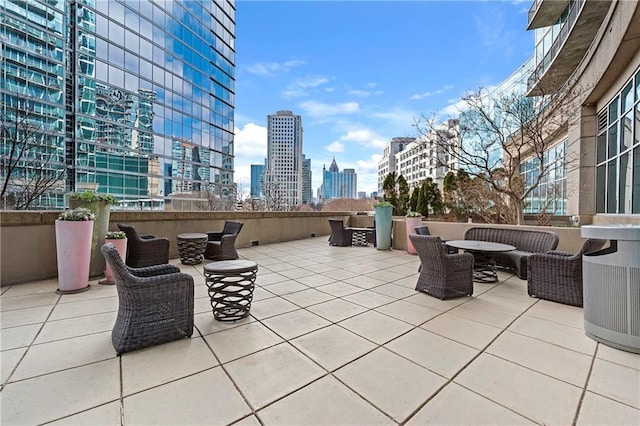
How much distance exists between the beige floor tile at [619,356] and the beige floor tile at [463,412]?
A: 132cm

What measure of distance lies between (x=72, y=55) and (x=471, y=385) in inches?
1009

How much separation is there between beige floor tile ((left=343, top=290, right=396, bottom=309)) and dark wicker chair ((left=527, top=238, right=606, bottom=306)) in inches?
76.6

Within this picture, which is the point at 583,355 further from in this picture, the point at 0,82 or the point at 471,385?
the point at 0,82

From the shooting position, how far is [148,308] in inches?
90.4

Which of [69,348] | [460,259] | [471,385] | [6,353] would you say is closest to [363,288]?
[460,259]

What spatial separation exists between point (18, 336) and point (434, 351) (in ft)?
11.9

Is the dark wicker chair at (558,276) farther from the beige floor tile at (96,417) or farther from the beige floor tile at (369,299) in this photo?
the beige floor tile at (96,417)

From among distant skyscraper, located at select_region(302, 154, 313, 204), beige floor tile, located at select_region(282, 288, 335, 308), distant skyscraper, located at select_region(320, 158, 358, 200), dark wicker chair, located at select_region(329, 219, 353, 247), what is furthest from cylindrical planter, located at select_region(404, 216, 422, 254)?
distant skyscraper, located at select_region(320, 158, 358, 200)

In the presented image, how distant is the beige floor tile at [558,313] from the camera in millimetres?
2912

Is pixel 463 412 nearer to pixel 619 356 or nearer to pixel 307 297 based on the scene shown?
pixel 619 356

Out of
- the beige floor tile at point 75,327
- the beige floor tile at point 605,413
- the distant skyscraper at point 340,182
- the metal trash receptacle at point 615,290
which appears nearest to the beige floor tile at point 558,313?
the metal trash receptacle at point 615,290

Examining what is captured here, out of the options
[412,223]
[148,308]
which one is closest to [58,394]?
[148,308]

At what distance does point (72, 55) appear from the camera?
1761 cm

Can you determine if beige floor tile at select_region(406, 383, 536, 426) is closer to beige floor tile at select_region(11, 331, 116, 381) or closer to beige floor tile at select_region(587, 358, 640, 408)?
beige floor tile at select_region(587, 358, 640, 408)
